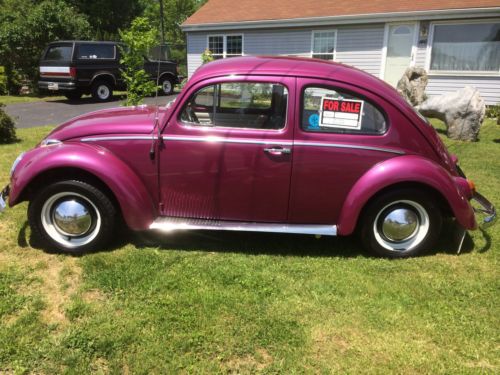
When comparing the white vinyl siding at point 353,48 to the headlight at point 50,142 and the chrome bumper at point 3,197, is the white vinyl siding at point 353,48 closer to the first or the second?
the headlight at point 50,142

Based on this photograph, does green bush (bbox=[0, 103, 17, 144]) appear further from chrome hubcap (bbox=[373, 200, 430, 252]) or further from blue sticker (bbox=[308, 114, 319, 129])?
chrome hubcap (bbox=[373, 200, 430, 252])

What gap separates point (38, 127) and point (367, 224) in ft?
28.9

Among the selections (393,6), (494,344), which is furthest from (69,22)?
(494,344)

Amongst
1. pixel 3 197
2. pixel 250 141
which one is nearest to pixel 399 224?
pixel 250 141

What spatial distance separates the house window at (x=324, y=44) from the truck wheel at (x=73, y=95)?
8.80 meters

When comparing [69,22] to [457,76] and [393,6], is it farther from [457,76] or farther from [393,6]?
[457,76]

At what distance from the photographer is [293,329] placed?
2.93 metres

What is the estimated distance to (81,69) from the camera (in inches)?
567

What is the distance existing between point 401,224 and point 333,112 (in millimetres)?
1190

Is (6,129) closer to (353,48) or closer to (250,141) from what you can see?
(250,141)

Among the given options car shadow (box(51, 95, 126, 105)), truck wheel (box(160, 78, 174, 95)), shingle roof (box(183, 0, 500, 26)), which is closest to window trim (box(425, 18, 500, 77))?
shingle roof (box(183, 0, 500, 26))

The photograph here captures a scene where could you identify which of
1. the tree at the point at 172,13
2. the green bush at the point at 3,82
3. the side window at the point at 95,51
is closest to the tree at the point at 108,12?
the green bush at the point at 3,82

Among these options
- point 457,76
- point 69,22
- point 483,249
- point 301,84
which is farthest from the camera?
point 69,22

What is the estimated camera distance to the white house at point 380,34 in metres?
13.2
